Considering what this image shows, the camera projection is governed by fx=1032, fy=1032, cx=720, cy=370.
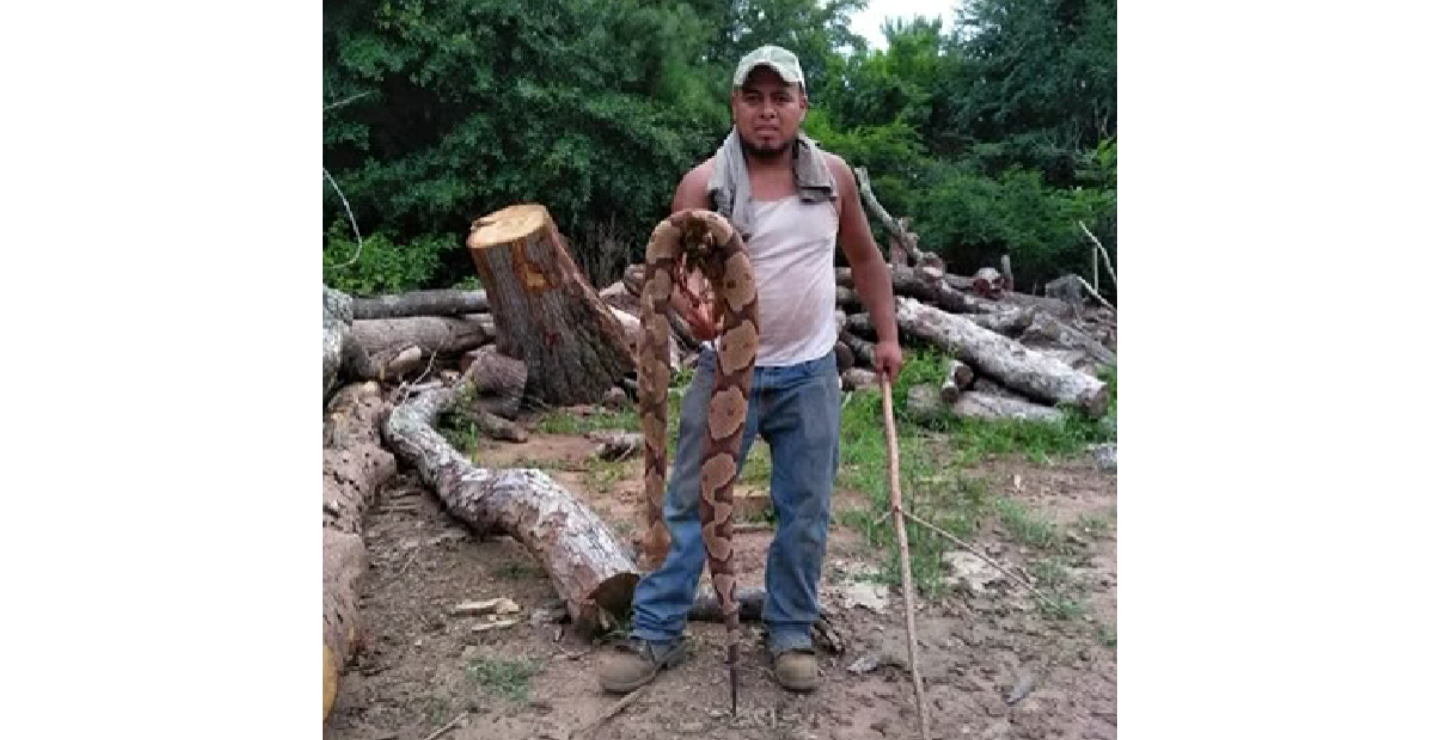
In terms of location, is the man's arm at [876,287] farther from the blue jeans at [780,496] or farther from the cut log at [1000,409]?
the cut log at [1000,409]

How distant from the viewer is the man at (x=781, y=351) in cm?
288

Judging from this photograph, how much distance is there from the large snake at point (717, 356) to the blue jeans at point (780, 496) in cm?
7

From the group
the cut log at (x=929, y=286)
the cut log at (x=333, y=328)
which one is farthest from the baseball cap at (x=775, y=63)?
the cut log at (x=929, y=286)

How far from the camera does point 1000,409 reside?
22.6 ft

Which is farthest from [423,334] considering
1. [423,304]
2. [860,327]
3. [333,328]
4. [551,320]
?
[860,327]

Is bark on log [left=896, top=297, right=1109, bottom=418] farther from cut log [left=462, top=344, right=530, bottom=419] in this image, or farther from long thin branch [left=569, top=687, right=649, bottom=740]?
long thin branch [left=569, top=687, right=649, bottom=740]

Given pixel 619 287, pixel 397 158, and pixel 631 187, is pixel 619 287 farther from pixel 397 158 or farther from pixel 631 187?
pixel 397 158

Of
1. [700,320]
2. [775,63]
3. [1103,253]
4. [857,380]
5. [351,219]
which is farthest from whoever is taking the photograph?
[857,380]

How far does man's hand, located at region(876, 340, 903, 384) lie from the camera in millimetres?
3207

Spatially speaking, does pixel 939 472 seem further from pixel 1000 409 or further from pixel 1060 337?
pixel 1060 337

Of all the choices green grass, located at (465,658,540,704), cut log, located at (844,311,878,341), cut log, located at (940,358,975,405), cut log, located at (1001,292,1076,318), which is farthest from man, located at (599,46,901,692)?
cut log, located at (844,311,878,341)

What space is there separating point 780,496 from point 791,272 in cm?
67

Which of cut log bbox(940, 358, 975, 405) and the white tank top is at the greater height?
the white tank top

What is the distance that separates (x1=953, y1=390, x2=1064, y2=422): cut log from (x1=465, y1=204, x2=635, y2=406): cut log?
91.6 inches
